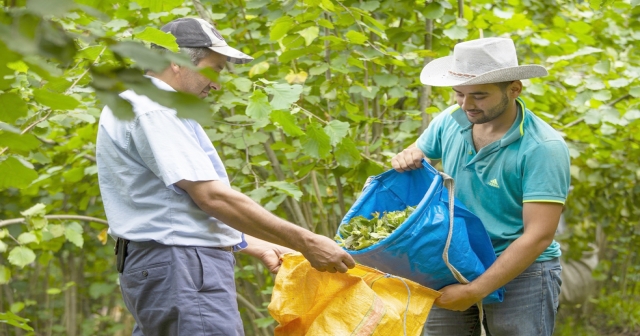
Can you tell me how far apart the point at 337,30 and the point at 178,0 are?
174 centimetres

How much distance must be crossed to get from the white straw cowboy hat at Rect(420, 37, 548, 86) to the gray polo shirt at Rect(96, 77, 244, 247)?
2.90 feet

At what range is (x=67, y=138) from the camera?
4.56 meters

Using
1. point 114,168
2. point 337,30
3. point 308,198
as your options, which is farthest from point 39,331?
point 114,168

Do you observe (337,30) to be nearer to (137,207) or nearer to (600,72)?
(600,72)

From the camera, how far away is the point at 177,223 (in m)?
2.31

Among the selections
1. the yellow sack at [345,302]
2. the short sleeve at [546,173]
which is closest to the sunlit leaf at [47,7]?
the yellow sack at [345,302]

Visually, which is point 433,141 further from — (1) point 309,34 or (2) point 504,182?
(1) point 309,34

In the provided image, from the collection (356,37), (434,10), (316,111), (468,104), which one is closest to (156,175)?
(468,104)

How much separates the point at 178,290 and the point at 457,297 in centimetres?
87

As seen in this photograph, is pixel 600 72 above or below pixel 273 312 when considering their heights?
below

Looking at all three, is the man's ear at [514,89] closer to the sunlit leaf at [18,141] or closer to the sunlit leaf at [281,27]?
the sunlit leaf at [281,27]

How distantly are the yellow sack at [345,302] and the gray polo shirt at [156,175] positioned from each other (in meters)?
0.26

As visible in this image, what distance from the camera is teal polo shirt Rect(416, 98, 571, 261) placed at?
240 cm

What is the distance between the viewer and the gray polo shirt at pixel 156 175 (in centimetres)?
223
